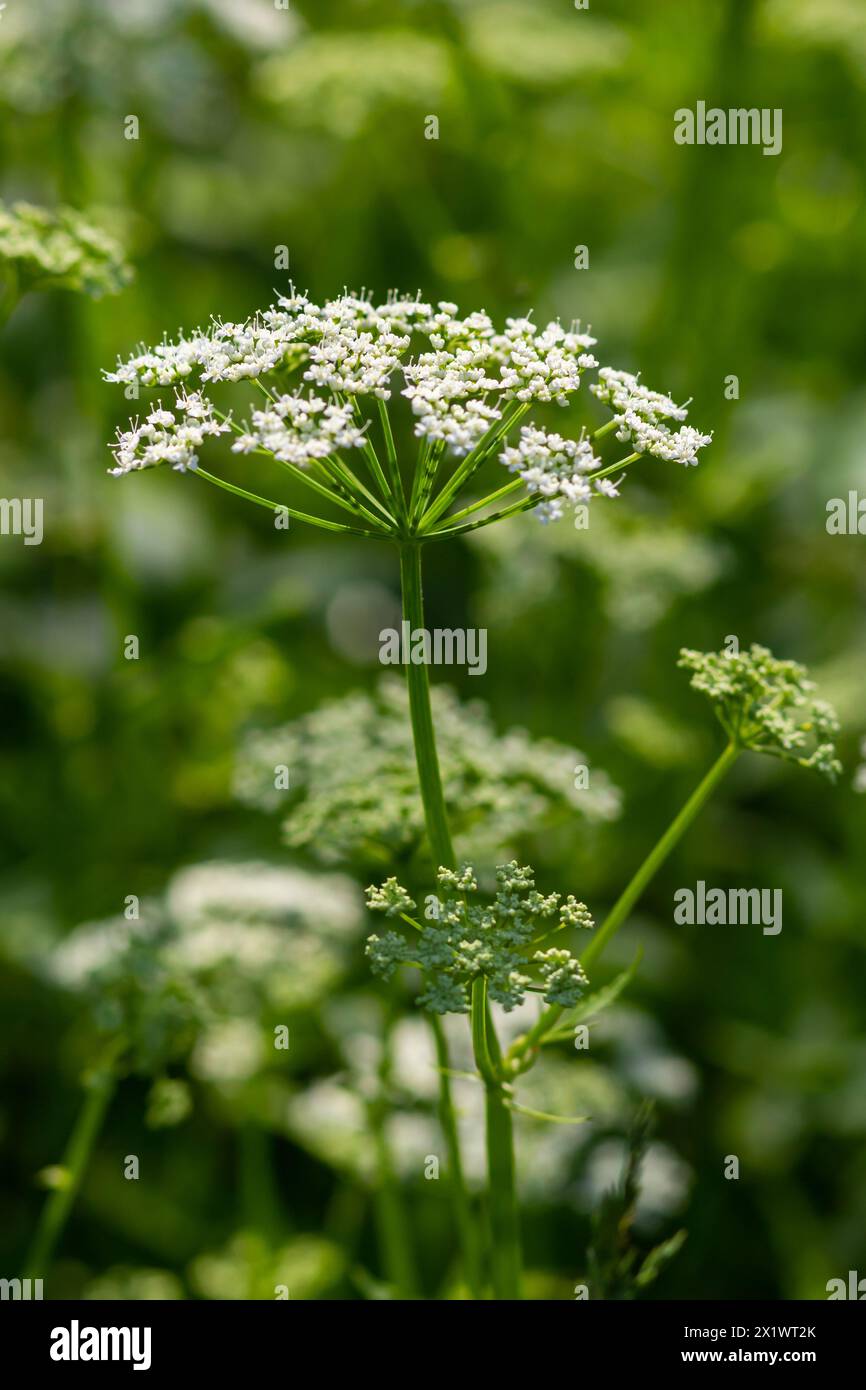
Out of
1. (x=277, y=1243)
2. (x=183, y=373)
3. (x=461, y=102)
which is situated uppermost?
(x=461, y=102)

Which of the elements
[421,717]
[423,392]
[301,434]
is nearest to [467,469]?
[423,392]

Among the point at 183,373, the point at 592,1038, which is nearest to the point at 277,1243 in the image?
the point at 592,1038

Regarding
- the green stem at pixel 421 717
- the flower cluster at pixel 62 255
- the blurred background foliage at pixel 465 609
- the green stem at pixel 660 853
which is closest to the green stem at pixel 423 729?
the green stem at pixel 421 717

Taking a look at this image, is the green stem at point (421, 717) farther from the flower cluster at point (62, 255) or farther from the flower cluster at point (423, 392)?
the flower cluster at point (62, 255)

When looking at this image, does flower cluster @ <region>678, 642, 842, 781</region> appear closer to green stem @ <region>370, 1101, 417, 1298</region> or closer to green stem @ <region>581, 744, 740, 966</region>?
green stem @ <region>581, 744, 740, 966</region>

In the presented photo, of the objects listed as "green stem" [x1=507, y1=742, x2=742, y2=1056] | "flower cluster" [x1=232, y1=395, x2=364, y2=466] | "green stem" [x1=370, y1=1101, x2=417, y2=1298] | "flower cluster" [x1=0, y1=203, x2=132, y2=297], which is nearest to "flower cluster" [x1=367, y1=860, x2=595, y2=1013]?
"green stem" [x1=507, y1=742, x2=742, y2=1056]
